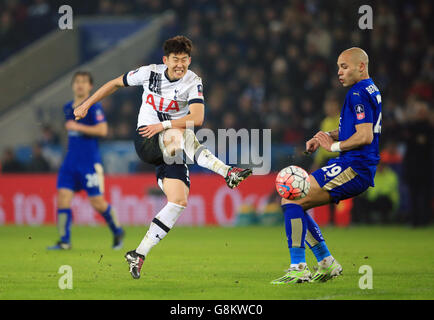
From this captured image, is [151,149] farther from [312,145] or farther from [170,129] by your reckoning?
[312,145]

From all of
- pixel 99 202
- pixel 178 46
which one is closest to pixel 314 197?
pixel 178 46

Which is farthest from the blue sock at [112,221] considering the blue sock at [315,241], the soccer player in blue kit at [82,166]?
the blue sock at [315,241]

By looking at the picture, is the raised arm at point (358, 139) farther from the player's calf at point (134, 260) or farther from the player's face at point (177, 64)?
the player's calf at point (134, 260)

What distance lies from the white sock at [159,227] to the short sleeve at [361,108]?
1.89 m

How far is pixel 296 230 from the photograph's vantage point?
Answer: 22.8ft

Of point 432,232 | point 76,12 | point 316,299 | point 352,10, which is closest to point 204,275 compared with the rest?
point 316,299

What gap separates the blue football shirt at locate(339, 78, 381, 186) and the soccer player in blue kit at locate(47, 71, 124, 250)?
461cm

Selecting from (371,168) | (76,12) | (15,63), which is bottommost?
(371,168)

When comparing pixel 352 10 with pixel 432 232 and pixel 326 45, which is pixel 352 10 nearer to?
pixel 326 45

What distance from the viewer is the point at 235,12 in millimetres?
19859

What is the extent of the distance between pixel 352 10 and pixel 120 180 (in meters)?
6.82

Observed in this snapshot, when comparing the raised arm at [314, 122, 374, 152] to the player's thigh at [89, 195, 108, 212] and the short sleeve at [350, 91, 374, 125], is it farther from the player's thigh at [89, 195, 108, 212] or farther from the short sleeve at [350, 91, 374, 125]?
the player's thigh at [89, 195, 108, 212]

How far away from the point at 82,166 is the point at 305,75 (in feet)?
27.3

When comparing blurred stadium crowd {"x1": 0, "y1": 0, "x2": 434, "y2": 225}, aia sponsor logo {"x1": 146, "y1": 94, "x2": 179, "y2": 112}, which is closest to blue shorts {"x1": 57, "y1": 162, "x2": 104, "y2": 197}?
aia sponsor logo {"x1": 146, "y1": 94, "x2": 179, "y2": 112}
